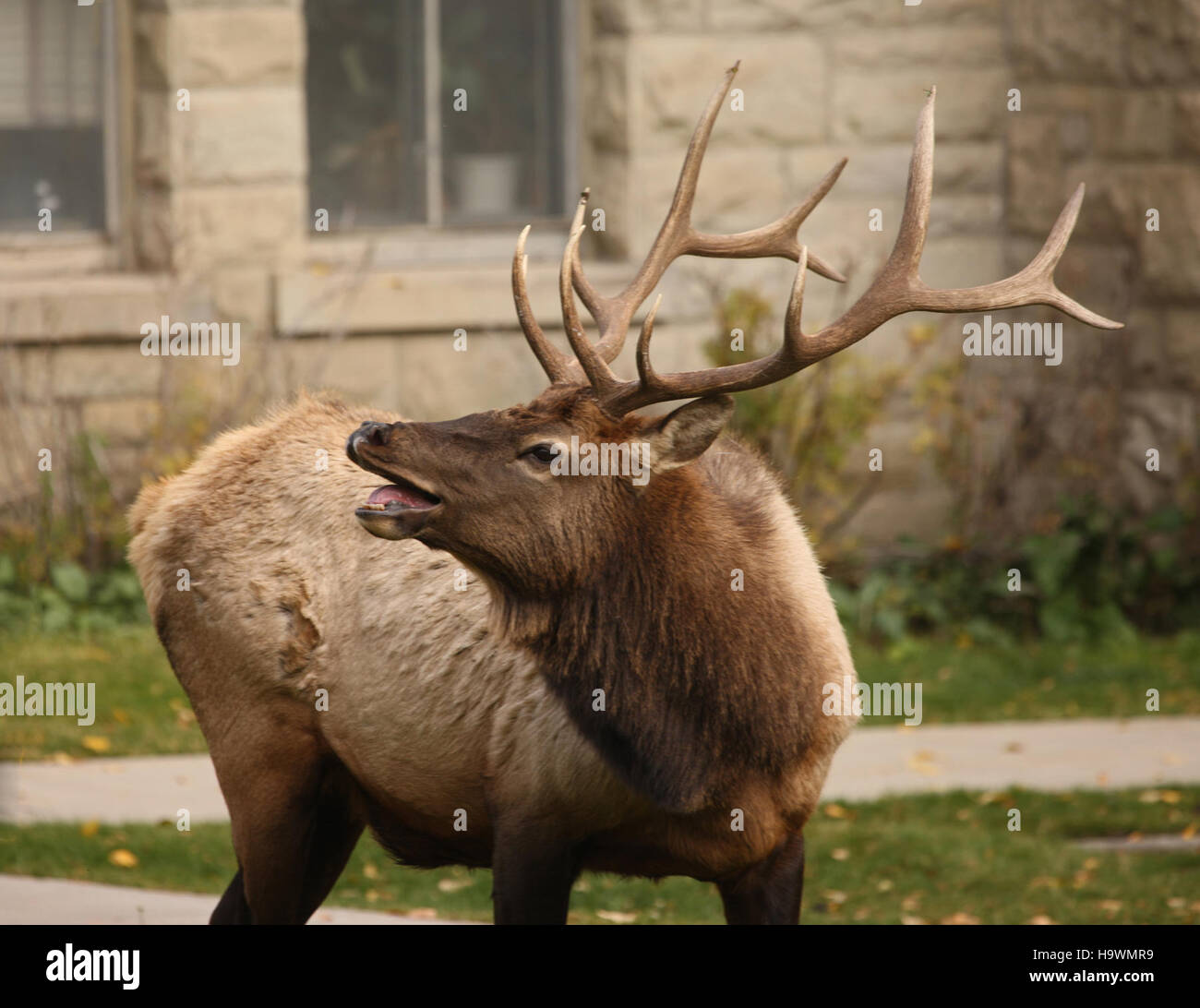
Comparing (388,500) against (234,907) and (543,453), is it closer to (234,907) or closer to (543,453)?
(543,453)

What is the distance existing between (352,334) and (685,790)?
5.41 m

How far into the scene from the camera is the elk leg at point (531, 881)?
168 inches

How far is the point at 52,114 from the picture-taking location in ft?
30.2

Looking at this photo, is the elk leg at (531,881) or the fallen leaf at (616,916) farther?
the fallen leaf at (616,916)

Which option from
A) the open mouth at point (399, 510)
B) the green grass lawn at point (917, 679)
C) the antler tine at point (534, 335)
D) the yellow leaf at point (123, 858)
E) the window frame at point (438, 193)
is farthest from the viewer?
the window frame at point (438, 193)

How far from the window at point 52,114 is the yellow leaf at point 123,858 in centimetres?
401

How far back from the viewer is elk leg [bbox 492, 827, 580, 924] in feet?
14.0

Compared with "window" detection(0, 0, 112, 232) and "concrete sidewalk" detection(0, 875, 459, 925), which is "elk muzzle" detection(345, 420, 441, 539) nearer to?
"concrete sidewalk" detection(0, 875, 459, 925)

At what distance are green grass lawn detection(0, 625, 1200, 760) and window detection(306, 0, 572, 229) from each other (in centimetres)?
266

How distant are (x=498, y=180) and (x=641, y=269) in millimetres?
5085

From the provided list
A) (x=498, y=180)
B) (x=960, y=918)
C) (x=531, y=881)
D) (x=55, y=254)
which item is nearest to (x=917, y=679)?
(x=960, y=918)

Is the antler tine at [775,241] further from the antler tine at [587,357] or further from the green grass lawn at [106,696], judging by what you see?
the green grass lawn at [106,696]

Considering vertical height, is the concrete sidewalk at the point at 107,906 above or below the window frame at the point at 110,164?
below

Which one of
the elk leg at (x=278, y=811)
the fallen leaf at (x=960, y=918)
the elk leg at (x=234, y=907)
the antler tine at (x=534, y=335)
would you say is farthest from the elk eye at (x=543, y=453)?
the fallen leaf at (x=960, y=918)
